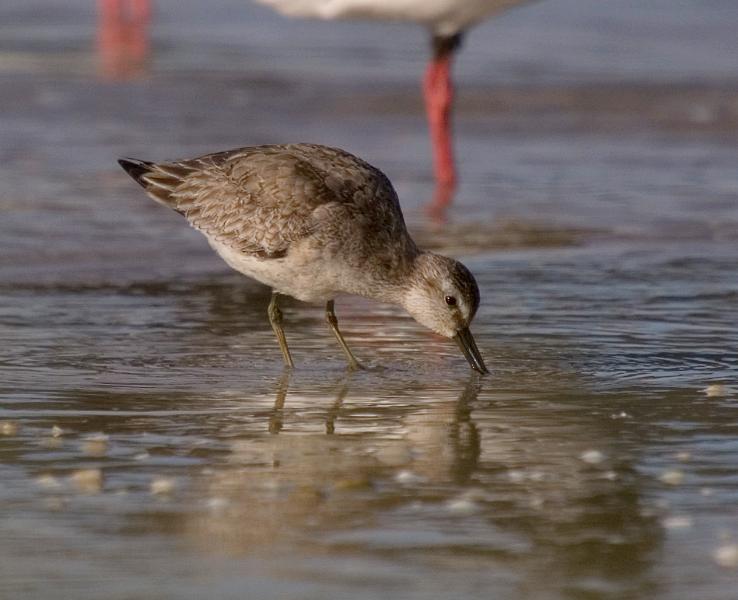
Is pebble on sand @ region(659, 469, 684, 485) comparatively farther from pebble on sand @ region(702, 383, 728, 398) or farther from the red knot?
the red knot

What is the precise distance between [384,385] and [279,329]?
26.5 inches

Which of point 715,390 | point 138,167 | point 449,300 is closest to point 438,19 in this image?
point 138,167

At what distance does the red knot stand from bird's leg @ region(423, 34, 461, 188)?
4.44m

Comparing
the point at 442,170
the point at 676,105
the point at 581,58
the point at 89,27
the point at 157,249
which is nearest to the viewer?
the point at 157,249

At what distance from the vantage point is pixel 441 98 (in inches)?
488

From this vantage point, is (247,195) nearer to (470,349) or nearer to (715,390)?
(470,349)

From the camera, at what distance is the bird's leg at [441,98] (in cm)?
1169

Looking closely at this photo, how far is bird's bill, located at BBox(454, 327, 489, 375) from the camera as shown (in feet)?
21.6

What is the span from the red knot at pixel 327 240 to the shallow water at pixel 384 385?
268 mm

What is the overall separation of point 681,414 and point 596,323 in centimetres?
160

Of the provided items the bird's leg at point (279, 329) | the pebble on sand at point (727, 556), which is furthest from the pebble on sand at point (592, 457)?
the bird's leg at point (279, 329)

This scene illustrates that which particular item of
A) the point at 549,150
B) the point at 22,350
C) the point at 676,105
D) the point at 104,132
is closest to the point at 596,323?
the point at 22,350

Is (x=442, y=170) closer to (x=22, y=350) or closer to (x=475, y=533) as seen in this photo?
(x=22, y=350)

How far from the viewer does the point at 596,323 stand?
24.6 ft
